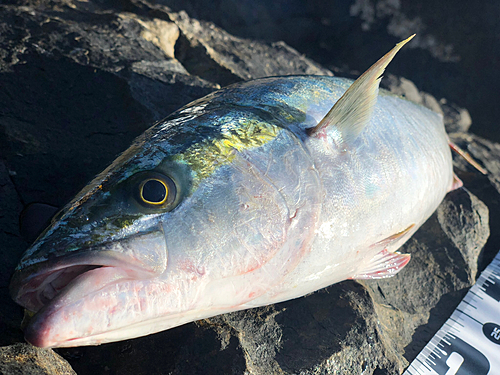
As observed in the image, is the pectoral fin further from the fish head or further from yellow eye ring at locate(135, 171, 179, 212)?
yellow eye ring at locate(135, 171, 179, 212)

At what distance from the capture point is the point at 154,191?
4.41ft

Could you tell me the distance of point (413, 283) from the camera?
9.19 ft

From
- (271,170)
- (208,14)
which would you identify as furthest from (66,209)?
(208,14)

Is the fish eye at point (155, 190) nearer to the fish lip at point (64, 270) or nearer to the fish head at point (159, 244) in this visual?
the fish head at point (159, 244)

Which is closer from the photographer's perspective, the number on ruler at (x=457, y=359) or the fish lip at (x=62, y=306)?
the fish lip at (x=62, y=306)

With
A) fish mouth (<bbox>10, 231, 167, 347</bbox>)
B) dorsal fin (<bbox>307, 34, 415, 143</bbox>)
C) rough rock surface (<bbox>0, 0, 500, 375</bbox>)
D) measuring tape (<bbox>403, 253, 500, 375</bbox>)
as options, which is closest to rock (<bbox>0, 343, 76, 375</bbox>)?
rough rock surface (<bbox>0, 0, 500, 375</bbox>)

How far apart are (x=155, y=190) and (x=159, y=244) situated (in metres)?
0.22

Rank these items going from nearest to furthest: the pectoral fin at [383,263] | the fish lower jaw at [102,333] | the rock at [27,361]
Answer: the fish lower jaw at [102,333] → the rock at [27,361] → the pectoral fin at [383,263]

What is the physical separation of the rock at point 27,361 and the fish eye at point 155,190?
35.6 inches

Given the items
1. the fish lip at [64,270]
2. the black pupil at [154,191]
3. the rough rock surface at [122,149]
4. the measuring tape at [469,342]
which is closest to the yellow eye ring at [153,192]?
the black pupil at [154,191]

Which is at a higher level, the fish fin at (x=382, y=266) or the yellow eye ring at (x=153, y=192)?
the yellow eye ring at (x=153, y=192)

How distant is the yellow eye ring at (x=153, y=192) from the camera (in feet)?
4.38

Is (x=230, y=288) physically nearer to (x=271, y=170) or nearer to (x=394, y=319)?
(x=271, y=170)

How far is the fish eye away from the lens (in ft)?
4.38
